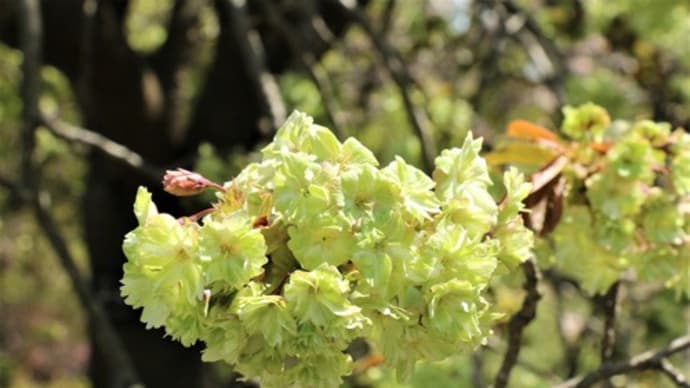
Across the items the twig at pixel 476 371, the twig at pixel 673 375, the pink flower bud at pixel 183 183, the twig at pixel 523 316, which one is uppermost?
the pink flower bud at pixel 183 183

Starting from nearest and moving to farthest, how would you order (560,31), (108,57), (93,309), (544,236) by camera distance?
(544,236) < (93,309) < (108,57) < (560,31)

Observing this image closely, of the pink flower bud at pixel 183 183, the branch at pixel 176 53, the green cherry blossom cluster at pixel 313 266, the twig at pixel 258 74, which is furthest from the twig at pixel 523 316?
the branch at pixel 176 53

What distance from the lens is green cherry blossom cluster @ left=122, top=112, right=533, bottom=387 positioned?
1025 mm

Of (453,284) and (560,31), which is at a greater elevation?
(453,284)

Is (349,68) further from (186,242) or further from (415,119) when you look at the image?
(186,242)

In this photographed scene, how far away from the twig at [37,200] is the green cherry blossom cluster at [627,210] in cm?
121

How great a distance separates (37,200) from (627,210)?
5.06 ft

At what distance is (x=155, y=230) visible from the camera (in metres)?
1.05

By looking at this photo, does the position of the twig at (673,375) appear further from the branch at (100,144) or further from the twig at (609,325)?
the branch at (100,144)

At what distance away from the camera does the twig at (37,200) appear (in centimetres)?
243

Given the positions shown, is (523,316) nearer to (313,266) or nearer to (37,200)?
(313,266)

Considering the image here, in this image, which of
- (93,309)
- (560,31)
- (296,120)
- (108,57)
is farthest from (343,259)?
(560,31)

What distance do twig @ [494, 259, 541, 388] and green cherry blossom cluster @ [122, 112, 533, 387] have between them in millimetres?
430

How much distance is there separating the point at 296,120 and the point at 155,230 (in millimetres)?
208
